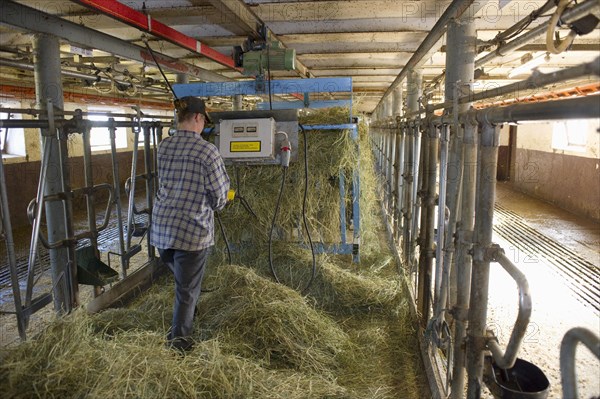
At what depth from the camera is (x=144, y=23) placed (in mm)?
3137

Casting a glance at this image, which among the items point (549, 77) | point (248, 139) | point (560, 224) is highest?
point (549, 77)

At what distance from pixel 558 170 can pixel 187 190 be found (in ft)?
28.2

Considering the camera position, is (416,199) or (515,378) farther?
(416,199)

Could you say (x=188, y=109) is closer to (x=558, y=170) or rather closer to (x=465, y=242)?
(x=465, y=242)

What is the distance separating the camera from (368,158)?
4.59 m

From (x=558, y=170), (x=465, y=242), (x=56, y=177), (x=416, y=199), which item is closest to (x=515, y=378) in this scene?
(x=465, y=242)

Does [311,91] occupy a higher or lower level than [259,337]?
higher

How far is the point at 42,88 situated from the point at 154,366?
85.3 inches

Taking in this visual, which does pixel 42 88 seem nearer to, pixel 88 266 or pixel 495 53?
pixel 88 266

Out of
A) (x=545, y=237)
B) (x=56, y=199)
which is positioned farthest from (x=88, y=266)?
(x=545, y=237)

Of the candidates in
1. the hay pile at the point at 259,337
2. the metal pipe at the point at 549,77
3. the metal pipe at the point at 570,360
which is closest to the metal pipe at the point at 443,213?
the metal pipe at the point at 549,77

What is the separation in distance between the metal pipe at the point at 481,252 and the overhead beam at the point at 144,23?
2361 mm

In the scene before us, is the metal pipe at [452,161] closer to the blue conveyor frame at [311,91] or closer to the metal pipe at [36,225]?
the blue conveyor frame at [311,91]

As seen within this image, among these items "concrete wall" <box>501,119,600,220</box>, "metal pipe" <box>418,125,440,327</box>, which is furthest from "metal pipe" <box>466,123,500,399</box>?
"concrete wall" <box>501,119,600,220</box>
